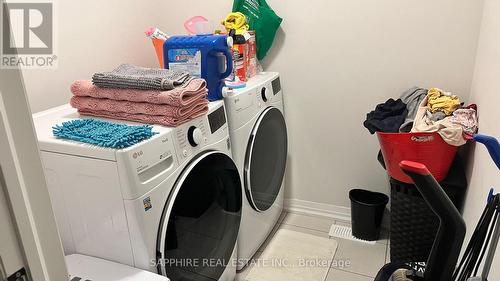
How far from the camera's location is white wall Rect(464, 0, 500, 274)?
1.10 metres

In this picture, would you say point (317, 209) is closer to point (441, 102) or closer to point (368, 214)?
point (368, 214)

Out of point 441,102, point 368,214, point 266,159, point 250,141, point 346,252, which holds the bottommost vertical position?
point 346,252

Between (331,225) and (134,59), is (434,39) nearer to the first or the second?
(331,225)

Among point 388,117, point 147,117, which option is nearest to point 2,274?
point 147,117

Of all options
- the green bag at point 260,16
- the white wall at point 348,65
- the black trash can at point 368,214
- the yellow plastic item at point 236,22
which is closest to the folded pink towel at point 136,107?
the yellow plastic item at point 236,22

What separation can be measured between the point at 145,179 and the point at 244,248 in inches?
32.5

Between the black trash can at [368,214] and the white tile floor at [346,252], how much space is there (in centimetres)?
6

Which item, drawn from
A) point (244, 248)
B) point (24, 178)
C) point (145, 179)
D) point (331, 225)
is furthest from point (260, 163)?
point (24, 178)

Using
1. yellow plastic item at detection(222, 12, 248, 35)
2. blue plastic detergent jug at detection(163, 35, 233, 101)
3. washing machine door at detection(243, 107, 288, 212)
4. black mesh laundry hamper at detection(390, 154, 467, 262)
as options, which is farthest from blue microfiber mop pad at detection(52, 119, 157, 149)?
black mesh laundry hamper at detection(390, 154, 467, 262)

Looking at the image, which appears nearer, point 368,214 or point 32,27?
point 32,27

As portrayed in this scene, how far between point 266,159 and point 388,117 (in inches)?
24.3

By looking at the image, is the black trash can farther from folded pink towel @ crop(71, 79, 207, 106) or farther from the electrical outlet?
the electrical outlet

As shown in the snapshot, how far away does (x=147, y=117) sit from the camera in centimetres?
118

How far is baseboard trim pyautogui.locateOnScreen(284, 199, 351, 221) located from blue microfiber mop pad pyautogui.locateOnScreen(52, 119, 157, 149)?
1363 mm
